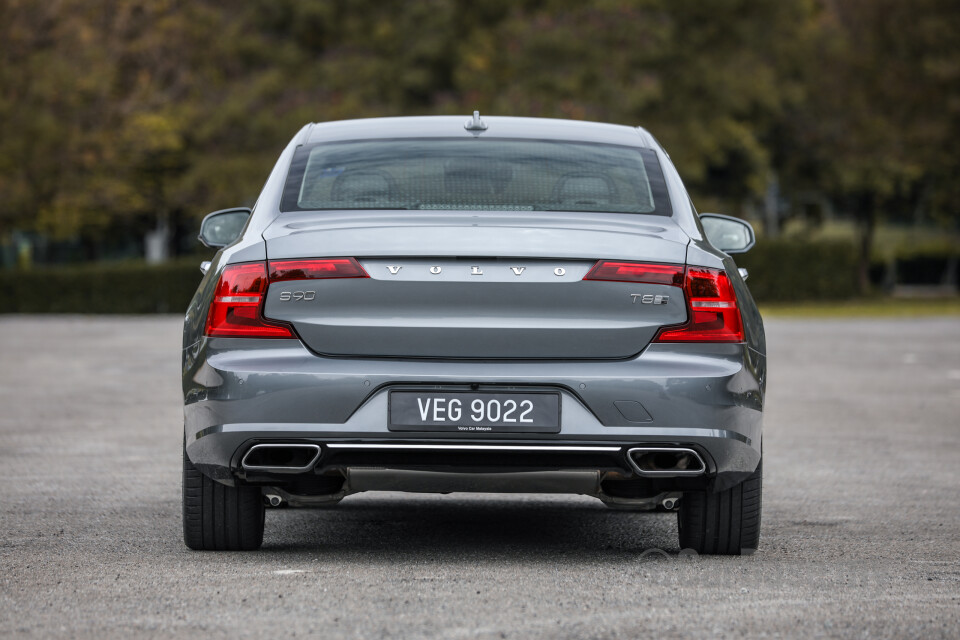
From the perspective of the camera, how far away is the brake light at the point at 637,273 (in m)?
5.25

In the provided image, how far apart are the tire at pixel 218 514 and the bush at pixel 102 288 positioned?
30.3 m

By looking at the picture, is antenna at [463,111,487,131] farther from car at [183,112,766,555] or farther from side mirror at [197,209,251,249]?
side mirror at [197,209,251,249]

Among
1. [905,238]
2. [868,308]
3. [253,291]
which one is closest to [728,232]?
[253,291]

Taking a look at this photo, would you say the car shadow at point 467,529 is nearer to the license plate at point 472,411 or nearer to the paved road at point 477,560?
the paved road at point 477,560

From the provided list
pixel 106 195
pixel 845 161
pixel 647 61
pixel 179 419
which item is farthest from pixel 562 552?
pixel 845 161

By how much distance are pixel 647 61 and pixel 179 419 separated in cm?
3010

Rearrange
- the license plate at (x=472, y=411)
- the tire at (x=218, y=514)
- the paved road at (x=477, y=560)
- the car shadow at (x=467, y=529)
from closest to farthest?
the paved road at (x=477, y=560), the license plate at (x=472, y=411), the tire at (x=218, y=514), the car shadow at (x=467, y=529)

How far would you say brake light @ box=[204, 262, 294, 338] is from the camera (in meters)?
5.27

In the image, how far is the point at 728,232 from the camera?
682 centimetres

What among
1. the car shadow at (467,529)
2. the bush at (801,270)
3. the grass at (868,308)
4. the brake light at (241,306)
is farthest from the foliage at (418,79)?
the brake light at (241,306)

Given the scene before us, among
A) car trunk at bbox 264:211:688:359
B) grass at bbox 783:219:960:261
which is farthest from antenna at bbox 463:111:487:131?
grass at bbox 783:219:960:261

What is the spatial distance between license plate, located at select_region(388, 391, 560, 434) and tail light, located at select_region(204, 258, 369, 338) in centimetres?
45

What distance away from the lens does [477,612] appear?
471cm

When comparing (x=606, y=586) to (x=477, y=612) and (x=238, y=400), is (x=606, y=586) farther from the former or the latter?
(x=238, y=400)
